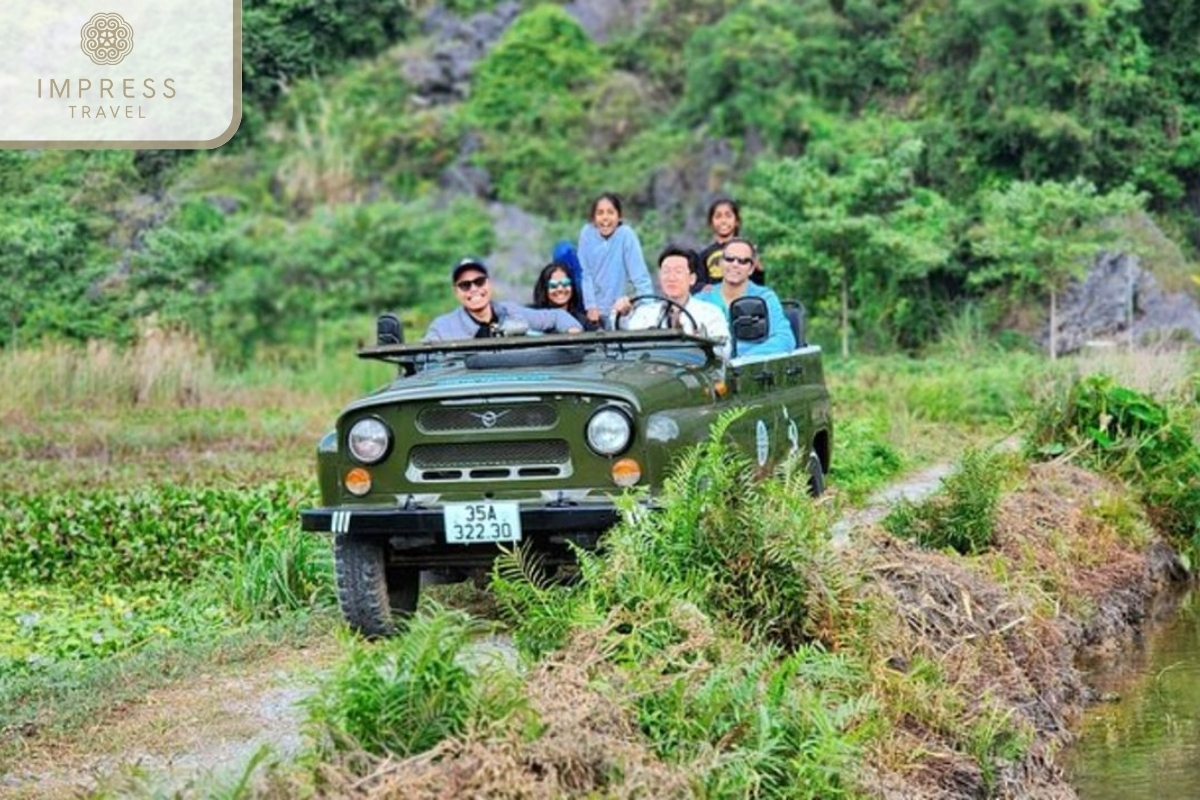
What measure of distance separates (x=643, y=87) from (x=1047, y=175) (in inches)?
405

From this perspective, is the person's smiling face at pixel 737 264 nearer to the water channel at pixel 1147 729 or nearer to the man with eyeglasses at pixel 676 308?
the man with eyeglasses at pixel 676 308

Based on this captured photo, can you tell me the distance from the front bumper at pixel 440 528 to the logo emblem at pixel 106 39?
1155 centimetres

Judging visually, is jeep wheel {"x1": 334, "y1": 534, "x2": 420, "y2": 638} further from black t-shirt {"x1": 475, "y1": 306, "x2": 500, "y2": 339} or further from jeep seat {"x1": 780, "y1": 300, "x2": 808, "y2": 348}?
jeep seat {"x1": 780, "y1": 300, "x2": 808, "y2": 348}

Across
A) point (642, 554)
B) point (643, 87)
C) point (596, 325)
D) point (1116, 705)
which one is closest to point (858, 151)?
point (643, 87)

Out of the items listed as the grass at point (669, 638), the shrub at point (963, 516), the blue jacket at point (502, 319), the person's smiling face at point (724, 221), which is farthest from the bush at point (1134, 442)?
the blue jacket at point (502, 319)

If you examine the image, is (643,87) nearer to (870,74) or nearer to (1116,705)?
(870,74)

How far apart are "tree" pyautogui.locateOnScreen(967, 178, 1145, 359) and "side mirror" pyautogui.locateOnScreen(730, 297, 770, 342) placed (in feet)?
55.4

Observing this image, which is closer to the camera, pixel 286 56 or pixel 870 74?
pixel 286 56

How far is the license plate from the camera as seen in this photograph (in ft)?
27.8

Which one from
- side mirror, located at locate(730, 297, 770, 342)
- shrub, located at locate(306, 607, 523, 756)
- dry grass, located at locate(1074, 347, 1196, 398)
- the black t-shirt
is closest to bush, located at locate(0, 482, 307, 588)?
the black t-shirt

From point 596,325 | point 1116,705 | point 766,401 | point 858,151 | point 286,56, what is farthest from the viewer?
point 858,151

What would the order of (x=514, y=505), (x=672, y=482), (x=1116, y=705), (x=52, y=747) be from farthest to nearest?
(x=1116, y=705) < (x=514, y=505) < (x=672, y=482) < (x=52, y=747)

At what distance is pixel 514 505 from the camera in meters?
8.48

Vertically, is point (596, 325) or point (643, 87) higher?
point (643, 87)
